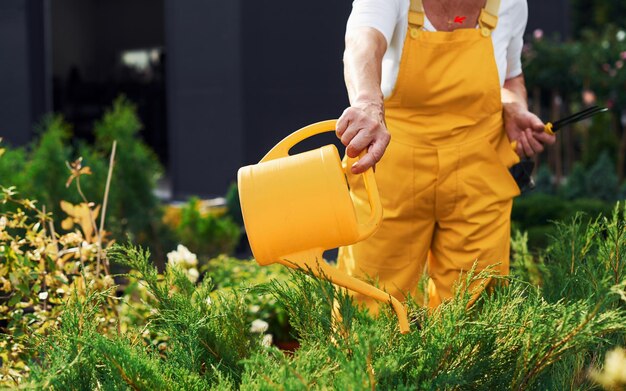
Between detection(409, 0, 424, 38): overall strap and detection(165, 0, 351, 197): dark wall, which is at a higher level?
detection(409, 0, 424, 38): overall strap

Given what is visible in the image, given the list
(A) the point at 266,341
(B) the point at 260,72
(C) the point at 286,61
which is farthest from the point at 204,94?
(A) the point at 266,341

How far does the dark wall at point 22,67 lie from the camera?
32.8 ft

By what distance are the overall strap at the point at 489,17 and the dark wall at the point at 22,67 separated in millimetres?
8469

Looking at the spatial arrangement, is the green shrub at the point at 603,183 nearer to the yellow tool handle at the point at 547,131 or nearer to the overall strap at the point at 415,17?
the yellow tool handle at the point at 547,131

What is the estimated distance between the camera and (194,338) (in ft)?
5.13

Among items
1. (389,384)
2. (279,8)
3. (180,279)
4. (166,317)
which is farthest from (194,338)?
(279,8)

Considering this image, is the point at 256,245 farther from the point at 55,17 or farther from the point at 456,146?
the point at 55,17

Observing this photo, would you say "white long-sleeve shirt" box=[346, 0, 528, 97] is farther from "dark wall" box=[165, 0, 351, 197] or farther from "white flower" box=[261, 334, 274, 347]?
"dark wall" box=[165, 0, 351, 197]

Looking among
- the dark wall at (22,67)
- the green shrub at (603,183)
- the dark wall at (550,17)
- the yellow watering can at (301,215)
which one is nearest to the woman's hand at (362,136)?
the yellow watering can at (301,215)

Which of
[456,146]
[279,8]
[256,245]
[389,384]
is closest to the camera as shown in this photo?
[389,384]

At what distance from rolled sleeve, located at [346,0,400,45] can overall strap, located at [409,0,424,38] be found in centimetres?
9

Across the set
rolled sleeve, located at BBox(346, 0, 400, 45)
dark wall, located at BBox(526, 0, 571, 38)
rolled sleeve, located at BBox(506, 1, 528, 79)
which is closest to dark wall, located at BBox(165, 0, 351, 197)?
dark wall, located at BBox(526, 0, 571, 38)

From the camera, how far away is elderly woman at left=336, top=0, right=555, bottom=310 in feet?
7.29

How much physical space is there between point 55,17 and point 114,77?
116cm
